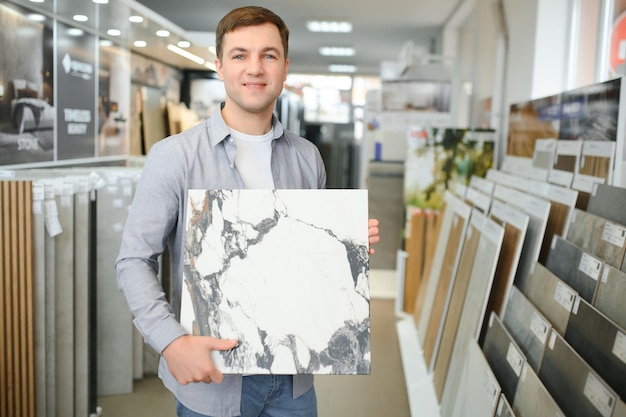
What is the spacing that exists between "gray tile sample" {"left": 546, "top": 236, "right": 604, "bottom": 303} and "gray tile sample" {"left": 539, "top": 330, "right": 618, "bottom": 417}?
22cm

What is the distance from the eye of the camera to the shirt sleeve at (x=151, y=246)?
146cm

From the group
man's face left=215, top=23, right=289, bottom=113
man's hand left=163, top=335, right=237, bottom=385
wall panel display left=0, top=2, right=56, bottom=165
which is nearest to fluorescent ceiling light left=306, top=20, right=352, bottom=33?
wall panel display left=0, top=2, right=56, bottom=165

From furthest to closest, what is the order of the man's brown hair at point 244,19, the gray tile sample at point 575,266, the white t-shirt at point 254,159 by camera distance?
the gray tile sample at point 575,266
the white t-shirt at point 254,159
the man's brown hair at point 244,19

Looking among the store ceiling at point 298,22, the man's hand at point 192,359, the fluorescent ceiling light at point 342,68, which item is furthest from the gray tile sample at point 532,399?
the fluorescent ceiling light at point 342,68

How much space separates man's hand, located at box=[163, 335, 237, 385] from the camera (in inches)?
55.6

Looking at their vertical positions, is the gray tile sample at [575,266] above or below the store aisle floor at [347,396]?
above

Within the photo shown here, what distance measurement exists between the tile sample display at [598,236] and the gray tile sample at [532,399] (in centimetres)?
44

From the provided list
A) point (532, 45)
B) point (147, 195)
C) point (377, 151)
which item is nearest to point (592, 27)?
point (532, 45)

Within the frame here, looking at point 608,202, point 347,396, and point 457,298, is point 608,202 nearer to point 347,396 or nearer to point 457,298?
point 457,298

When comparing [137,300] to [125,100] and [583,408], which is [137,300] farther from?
[125,100]

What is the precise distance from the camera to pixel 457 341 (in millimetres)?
3264

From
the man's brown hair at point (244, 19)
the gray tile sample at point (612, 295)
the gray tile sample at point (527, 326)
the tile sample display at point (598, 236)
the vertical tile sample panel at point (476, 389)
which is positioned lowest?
the vertical tile sample panel at point (476, 389)

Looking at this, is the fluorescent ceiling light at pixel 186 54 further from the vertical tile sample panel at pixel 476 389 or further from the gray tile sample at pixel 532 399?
the gray tile sample at pixel 532 399

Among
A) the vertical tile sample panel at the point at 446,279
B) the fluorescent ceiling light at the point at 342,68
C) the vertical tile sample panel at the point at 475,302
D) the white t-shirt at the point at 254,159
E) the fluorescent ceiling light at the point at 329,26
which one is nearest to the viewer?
the white t-shirt at the point at 254,159
